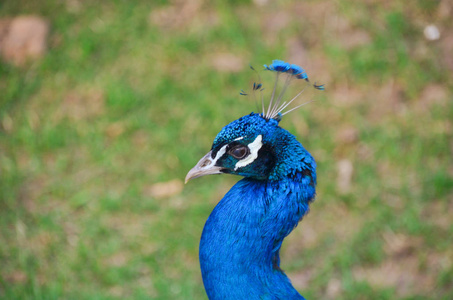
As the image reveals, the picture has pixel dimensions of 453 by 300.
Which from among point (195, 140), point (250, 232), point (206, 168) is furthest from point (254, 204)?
point (195, 140)

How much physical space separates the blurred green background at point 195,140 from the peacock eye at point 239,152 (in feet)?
3.85

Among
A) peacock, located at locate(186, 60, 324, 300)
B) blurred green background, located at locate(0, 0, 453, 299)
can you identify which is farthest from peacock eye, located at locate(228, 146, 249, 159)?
blurred green background, located at locate(0, 0, 453, 299)

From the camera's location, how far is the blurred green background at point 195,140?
254 centimetres

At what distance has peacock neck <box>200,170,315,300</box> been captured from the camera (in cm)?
147

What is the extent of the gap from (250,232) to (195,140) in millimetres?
1569

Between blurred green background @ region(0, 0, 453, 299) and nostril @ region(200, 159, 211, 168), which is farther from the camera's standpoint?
blurred green background @ region(0, 0, 453, 299)

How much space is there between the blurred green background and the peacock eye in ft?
3.85

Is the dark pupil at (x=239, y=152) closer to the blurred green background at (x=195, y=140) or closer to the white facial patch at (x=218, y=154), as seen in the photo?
the white facial patch at (x=218, y=154)

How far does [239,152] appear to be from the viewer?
1490 millimetres

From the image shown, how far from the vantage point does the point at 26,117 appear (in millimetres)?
3113

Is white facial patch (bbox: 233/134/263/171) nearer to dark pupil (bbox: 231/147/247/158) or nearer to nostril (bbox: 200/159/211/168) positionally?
dark pupil (bbox: 231/147/247/158)

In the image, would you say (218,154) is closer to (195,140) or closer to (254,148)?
(254,148)

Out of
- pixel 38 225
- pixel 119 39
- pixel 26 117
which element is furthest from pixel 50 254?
pixel 119 39

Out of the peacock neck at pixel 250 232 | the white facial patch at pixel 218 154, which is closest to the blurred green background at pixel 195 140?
the peacock neck at pixel 250 232
